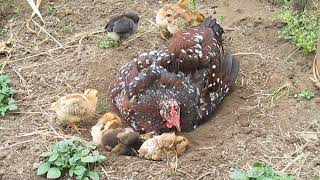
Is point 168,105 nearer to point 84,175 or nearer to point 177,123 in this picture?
point 177,123

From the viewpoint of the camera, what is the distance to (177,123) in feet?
13.6

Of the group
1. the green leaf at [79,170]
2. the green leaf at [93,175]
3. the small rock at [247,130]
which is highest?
the small rock at [247,130]

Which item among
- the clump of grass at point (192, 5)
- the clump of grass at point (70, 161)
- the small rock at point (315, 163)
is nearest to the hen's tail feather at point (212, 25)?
the clump of grass at point (192, 5)

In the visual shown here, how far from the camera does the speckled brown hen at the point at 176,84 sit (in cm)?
430

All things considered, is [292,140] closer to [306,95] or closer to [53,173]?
[306,95]

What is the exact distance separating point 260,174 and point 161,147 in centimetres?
71

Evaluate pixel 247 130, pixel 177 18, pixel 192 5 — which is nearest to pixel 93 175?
pixel 247 130

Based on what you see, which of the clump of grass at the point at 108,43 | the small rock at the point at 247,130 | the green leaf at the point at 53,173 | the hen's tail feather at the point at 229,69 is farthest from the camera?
the clump of grass at the point at 108,43

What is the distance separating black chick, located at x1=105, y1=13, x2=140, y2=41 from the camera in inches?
206

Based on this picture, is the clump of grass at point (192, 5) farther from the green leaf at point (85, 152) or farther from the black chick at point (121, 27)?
the green leaf at point (85, 152)

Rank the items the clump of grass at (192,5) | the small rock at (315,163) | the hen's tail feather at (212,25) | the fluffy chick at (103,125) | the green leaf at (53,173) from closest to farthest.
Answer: the green leaf at (53,173) < the small rock at (315,163) < the fluffy chick at (103,125) < the hen's tail feather at (212,25) < the clump of grass at (192,5)

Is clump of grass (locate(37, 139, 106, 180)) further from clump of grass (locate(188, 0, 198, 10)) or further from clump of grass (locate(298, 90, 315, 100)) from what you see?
clump of grass (locate(188, 0, 198, 10))

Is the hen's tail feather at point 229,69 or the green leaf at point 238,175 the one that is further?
the hen's tail feather at point 229,69

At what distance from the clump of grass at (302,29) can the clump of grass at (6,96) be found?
241cm
